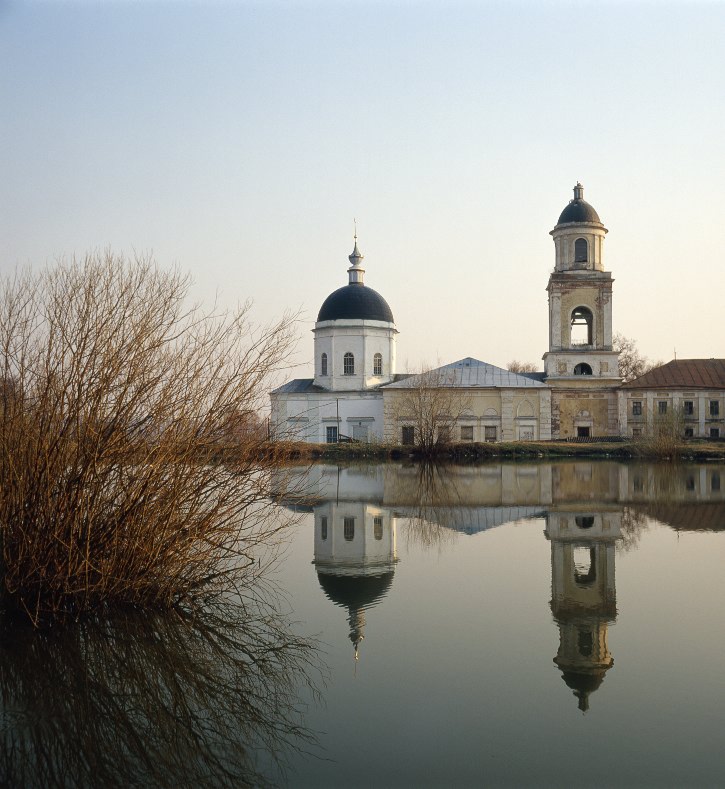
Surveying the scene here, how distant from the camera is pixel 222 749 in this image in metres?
5.88

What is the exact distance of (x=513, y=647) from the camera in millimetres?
8094

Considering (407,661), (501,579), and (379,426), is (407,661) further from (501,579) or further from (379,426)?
(379,426)

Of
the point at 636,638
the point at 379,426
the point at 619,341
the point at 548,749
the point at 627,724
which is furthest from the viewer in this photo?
the point at 619,341

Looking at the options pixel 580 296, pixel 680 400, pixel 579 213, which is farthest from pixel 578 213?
pixel 680 400

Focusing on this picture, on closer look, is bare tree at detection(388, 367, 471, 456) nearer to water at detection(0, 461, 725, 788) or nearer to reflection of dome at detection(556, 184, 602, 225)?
reflection of dome at detection(556, 184, 602, 225)

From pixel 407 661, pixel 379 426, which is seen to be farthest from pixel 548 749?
pixel 379 426

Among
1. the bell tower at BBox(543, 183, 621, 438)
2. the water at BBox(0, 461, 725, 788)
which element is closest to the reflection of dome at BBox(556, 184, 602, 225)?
the bell tower at BBox(543, 183, 621, 438)

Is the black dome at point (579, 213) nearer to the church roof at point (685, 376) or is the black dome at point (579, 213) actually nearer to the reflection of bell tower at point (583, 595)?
the church roof at point (685, 376)

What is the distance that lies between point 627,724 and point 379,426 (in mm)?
44834

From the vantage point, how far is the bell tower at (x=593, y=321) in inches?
1905

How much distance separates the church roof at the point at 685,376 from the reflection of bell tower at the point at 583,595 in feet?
113

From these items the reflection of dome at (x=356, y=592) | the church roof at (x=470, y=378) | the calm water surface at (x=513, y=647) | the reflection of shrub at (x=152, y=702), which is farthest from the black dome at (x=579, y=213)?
the reflection of shrub at (x=152, y=702)

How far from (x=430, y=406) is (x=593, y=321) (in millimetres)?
13284

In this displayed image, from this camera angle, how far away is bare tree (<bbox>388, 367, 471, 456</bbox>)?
41969mm
